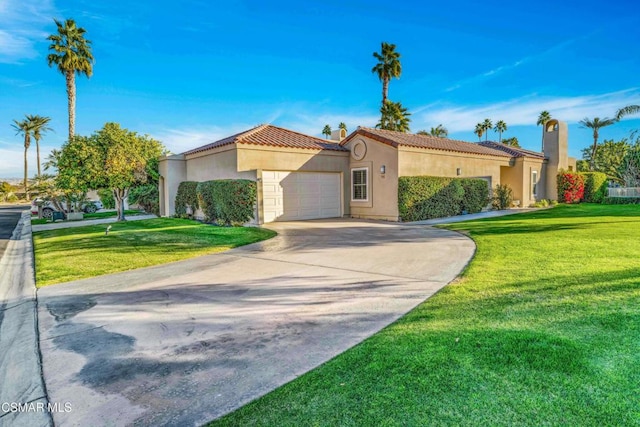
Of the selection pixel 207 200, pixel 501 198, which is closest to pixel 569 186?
pixel 501 198

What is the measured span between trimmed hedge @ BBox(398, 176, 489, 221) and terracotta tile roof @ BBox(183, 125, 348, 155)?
4334 millimetres

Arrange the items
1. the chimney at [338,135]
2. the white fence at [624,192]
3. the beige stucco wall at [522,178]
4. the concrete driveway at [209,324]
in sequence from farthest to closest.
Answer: the white fence at [624,192]
the beige stucco wall at [522,178]
the chimney at [338,135]
the concrete driveway at [209,324]

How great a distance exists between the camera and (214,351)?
3932mm

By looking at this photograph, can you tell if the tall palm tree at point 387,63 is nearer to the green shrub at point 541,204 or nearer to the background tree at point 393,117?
the background tree at point 393,117

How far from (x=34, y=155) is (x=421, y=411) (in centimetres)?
7291

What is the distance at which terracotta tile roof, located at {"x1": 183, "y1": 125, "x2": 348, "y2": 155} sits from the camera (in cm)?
1683

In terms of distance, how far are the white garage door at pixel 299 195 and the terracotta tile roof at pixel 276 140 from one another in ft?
4.40

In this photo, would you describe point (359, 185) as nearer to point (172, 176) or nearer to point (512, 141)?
point (172, 176)

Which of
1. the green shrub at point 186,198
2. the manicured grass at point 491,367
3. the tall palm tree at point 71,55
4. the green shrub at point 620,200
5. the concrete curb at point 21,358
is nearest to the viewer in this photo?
the manicured grass at point 491,367

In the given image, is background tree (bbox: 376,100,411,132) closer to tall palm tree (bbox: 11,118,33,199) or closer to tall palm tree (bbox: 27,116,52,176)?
tall palm tree (bbox: 27,116,52,176)

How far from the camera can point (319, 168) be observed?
18312 millimetres

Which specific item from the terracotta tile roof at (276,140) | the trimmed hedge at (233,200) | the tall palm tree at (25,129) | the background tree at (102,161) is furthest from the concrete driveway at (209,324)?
the tall palm tree at (25,129)

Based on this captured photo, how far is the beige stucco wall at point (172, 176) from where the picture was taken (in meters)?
21.2

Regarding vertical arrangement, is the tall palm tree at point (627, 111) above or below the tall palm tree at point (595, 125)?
below
